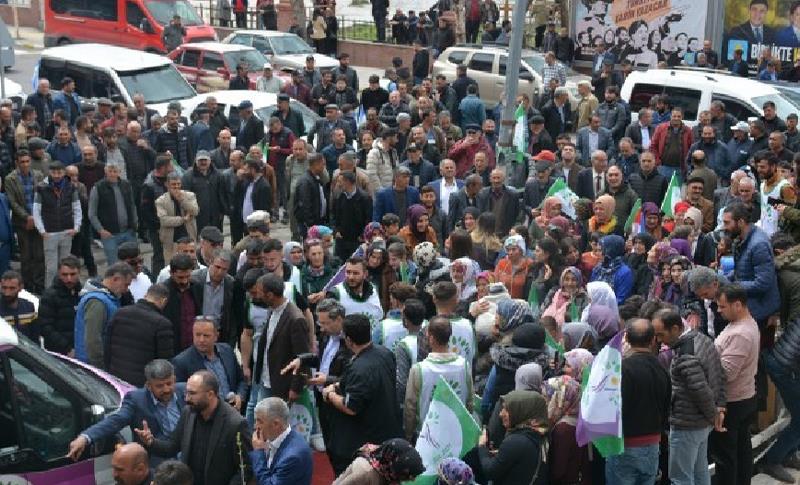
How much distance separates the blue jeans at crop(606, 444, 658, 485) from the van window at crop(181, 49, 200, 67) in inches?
759

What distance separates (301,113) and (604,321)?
1155cm

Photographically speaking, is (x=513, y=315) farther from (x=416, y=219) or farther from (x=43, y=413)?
(x=416, y=219)

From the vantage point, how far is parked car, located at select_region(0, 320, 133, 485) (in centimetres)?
765

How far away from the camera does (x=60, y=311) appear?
10.7 m

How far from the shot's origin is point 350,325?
8.39 meters

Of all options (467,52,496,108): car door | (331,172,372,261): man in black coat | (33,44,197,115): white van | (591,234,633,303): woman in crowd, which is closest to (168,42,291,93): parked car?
(33,44,197,115): white van

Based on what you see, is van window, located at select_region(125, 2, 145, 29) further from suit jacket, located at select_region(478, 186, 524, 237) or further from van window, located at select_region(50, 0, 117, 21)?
suit jacket, located at select_region(478, 186, 524, 237)

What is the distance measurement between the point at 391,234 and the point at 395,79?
11.9 m

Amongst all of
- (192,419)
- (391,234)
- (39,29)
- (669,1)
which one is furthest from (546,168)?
(39,29)

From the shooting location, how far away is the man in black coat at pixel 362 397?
8328 mm

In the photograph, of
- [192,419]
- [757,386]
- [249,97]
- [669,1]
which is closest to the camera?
[192,419]

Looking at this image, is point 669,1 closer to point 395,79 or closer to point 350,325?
point 395,79

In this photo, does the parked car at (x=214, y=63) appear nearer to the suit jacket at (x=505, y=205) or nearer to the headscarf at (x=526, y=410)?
the suit jacket at (x=505, y=205)

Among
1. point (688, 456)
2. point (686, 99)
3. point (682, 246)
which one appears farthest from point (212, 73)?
point (688, 456)
